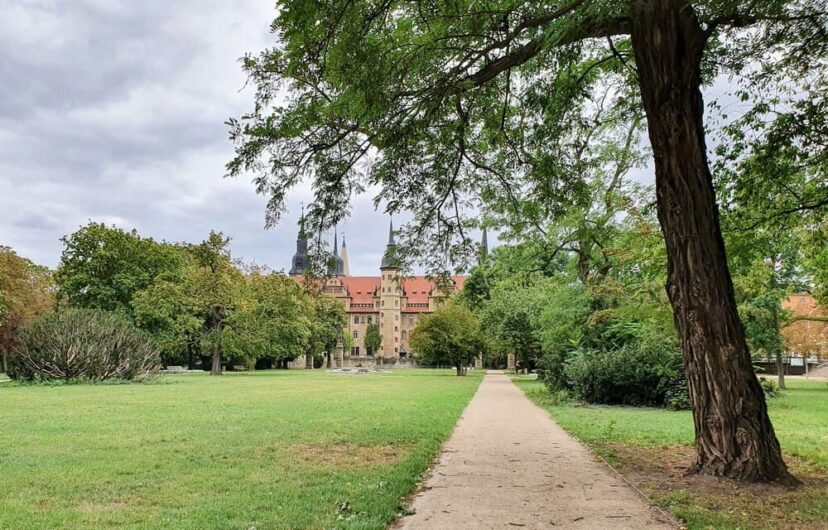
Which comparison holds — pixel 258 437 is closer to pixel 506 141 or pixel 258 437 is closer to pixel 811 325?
pixel 506 141

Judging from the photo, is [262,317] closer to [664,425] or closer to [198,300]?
[198,300]

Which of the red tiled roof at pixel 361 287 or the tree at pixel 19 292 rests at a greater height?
the red tiled roof at pixel 361 287

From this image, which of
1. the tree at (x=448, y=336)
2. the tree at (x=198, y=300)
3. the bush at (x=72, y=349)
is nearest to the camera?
the bush at (x=72, y=349)

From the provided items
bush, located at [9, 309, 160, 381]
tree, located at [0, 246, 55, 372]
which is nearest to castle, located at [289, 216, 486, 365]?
tree, located at [0, 246, 55, 372]

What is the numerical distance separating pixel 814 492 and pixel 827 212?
4.54m

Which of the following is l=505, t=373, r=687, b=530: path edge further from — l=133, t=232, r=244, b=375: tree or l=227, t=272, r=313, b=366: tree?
l=133, t=232, r=244, b=375: tree

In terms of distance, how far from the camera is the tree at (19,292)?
42.9 m

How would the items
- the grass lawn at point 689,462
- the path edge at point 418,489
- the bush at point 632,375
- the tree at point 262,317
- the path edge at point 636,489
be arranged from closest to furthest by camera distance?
the path edge at point 418,489 → the path edge at point 636,489 → the grass lawn at point 689,462 → the bush at point 632,375 → the tree at point 262,317

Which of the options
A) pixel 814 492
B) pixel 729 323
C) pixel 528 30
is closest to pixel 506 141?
pixel 528 30

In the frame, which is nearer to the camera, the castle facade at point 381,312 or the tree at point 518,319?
the tree at point 518,319

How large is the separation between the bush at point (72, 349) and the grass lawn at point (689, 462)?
2178 cm

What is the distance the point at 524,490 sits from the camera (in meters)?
6.42

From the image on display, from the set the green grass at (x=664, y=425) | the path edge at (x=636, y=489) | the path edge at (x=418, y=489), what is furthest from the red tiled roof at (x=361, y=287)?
the path edge at (x=418, y=489)

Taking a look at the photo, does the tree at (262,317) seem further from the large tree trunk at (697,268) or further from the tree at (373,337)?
the tree at (373,337)
